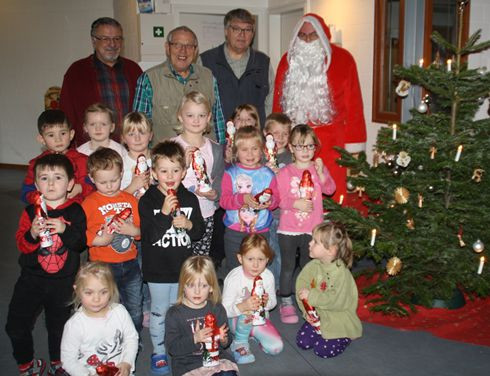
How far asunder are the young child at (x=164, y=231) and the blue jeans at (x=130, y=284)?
0.16 m

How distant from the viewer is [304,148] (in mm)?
4320

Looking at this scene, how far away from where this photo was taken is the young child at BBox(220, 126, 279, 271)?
4.13m

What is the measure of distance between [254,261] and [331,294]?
63 cm

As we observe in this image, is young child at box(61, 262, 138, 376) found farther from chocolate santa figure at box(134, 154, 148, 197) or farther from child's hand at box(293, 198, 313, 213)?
child's hand at box(293, 198, 313, 213)

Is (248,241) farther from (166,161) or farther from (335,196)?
(335,196)

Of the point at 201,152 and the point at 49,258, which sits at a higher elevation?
the point at 201,152

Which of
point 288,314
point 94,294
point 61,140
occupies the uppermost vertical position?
point 61,140

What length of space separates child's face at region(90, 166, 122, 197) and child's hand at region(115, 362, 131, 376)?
3.67 ft

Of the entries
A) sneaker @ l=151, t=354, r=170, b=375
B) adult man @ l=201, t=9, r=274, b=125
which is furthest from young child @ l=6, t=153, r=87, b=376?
adult man @ l=201, t=9, r=274, b=125

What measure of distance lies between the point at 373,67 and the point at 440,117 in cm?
309

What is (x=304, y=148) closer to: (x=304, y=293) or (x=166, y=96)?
(x=304, y=293)

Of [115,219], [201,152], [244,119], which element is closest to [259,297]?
Answer: [115,219]

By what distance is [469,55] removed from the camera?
5.74m

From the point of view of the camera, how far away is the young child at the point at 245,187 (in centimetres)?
413
